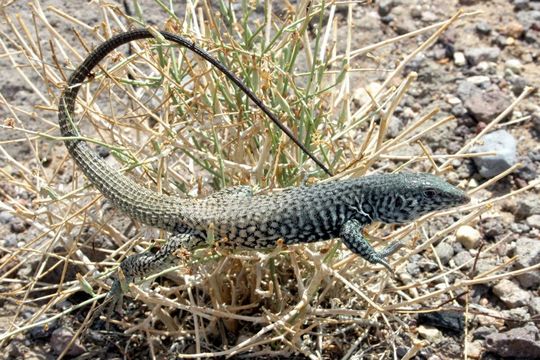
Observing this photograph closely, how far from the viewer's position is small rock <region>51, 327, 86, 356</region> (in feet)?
12.1

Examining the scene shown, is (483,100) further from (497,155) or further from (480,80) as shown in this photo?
(497,155)

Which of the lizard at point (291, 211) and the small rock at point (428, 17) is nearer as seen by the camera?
the lizard at point (291, 211)

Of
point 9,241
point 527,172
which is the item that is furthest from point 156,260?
point 527,172

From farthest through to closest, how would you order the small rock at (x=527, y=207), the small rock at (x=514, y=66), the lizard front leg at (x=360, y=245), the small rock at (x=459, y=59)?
the small rock at (x=459, y=59) < the small rock at (x=514, y=66) < the small rock at (x=527, y=207) < the lizard front leg at (x=360, y=245)

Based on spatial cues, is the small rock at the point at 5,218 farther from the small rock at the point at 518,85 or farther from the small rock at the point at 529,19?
the small rock at the point at 529,19

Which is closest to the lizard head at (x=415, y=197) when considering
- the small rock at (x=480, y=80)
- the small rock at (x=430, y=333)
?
the small rock at (x=430, y=333)

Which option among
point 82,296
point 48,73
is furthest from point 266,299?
point 48,73

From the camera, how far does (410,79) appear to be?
290 cm

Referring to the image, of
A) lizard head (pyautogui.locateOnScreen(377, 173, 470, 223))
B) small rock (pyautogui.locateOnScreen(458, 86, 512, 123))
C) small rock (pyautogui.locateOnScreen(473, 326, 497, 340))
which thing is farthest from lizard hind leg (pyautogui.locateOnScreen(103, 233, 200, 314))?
small rock (pyautogui.locateOnScreen(458, 86, 512, 123))

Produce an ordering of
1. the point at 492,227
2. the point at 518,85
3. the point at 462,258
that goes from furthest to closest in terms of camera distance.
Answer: the point at 518,85, the point at 492,227, the point at 462,258

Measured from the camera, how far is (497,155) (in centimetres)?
430

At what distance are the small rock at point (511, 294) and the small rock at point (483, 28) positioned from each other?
6.66 feet

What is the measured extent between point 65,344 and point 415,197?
72.4 inches

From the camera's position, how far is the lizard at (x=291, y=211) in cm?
305
